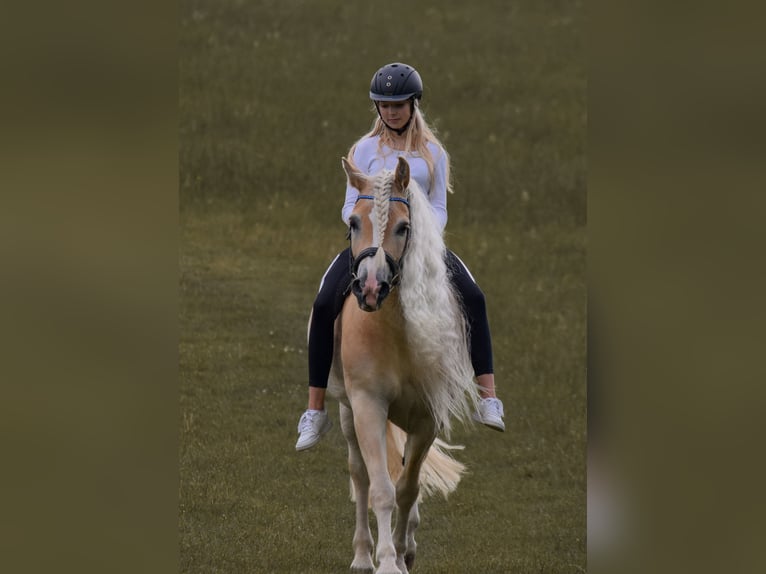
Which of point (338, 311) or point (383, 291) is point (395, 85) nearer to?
point (338, 311)

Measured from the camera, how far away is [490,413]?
7238 millimetres

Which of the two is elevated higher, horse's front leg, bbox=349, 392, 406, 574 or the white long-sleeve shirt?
the white long-sleeve shirt

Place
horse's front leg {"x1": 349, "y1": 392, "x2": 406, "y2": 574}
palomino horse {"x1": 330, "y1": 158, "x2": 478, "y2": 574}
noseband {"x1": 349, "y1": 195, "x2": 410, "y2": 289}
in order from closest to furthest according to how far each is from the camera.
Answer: noseband {"x1": 349, "y1": 195, "x2": 410, "y2": 289}
palomino horse {"x1": 330, "y1": 158, "x2": 478, "y2": 574}
horse's front leg {"x1": 349, "y1": 392, "x2": 406, "y2": 574}

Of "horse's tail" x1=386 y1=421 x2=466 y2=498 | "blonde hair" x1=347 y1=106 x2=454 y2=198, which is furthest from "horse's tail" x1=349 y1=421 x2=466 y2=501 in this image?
"blonde hair" x1=347 y1=106 x2=454 y2=198

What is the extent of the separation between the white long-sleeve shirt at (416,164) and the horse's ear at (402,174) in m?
0.64

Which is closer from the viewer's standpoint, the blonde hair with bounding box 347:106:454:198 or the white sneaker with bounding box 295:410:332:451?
the blonde hair with bounding box 347:106:454:198

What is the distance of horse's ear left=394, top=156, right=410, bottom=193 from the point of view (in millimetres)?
6473

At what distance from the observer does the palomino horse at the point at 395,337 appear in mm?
6367

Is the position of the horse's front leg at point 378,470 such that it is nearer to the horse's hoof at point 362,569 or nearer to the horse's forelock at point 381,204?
the horse's forelock at point 381,204

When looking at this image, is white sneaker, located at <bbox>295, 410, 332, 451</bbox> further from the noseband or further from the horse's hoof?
the noseband

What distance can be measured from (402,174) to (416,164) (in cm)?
77

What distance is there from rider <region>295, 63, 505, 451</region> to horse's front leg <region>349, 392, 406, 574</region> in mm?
589

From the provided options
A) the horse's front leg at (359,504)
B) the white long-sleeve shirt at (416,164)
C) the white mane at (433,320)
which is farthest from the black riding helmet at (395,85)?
the horse's front leg at (359,504)

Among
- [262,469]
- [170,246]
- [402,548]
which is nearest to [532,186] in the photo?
[262,469]
